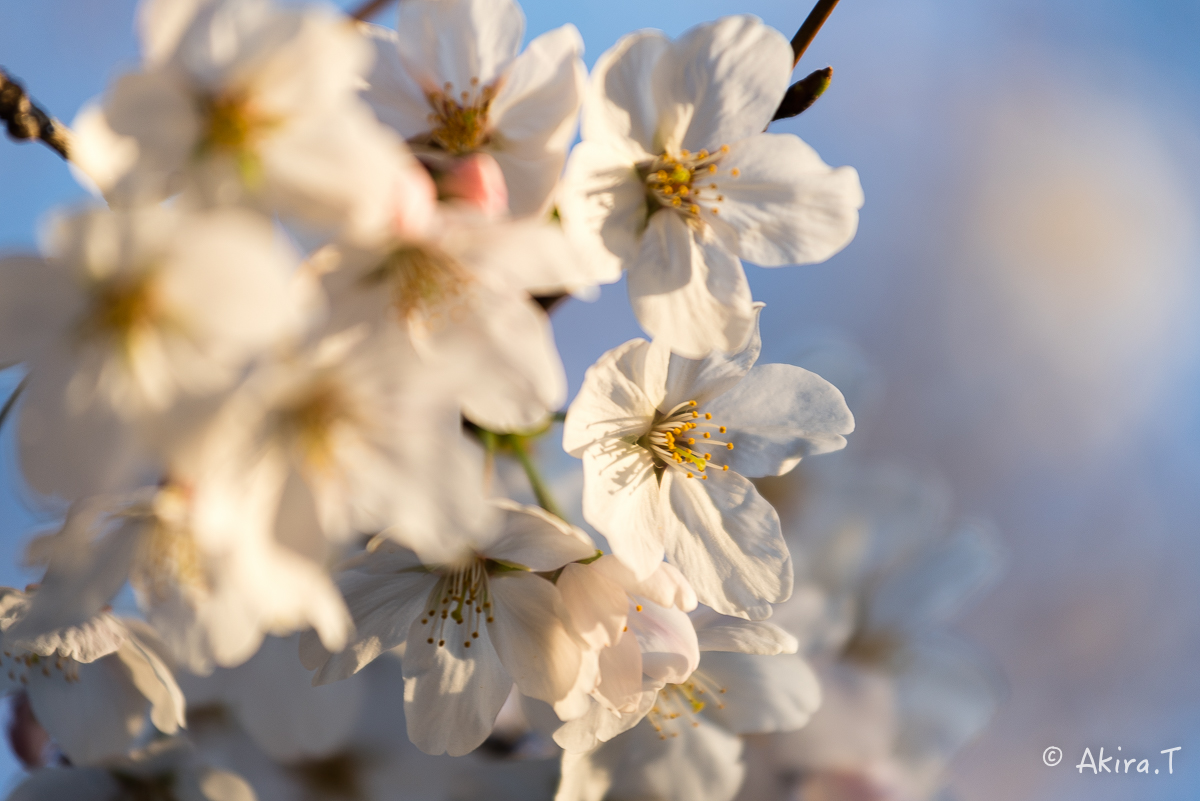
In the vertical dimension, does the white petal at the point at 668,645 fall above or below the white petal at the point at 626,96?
below

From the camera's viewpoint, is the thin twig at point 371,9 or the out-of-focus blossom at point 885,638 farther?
the out-of-focus blossom at point 885,638

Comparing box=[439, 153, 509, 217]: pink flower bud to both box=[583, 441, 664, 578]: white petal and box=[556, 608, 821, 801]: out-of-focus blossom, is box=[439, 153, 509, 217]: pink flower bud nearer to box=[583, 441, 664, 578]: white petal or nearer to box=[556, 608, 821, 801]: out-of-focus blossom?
box=[583, 441, 664, 578]: white petal

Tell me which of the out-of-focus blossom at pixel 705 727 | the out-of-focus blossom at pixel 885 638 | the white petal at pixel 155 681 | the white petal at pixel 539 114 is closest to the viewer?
the white petal at pixel 539 114

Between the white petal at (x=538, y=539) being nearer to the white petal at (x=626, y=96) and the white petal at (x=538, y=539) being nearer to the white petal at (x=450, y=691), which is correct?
the white petal at (x=450, y=691)

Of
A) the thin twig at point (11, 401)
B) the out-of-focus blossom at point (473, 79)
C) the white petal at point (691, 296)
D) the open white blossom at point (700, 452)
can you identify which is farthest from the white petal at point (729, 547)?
the thin twig at point (11, 401)

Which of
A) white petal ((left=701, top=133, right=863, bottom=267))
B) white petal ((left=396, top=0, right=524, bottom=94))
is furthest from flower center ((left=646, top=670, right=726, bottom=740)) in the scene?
white petal ((left=396, top=0, right=524, bottom=94))
